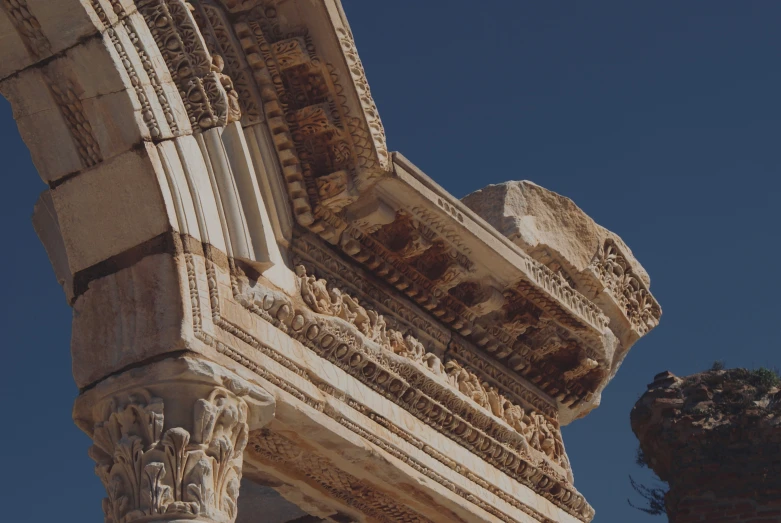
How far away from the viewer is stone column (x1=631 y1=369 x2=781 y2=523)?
1062 cm

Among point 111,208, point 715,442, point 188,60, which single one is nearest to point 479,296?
point 188,60

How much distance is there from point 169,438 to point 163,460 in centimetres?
8

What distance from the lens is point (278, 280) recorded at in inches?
225

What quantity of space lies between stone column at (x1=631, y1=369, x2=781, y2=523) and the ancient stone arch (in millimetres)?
3487

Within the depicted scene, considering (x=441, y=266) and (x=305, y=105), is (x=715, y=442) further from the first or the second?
(x=305, y=105)

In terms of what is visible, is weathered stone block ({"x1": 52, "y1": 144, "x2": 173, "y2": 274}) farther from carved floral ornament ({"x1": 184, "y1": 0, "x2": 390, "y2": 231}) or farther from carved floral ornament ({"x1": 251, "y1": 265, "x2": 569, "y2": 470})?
carved floral ornament ({"x1": 184, "y1": 0, "x2": 390, "y2": 231})

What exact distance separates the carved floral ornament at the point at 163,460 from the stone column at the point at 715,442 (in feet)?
21.8

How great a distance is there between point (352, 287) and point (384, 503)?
3.35ft

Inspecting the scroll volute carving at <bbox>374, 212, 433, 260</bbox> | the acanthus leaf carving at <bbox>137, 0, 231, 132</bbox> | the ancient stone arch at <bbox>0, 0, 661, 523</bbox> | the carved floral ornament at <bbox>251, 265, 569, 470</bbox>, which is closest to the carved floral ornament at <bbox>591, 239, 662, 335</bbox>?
the ancient stone arch at <bbox>0, 0, 661, 523</bbox>

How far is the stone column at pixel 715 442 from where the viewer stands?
1062 centimetres

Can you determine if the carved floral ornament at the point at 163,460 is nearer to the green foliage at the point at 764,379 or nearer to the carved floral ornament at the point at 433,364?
the carved floral ornament at the point at 433,364

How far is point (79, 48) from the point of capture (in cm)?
524

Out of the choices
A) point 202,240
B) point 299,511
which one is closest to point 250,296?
point 202,240

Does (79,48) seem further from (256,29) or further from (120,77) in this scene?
(256,29)
